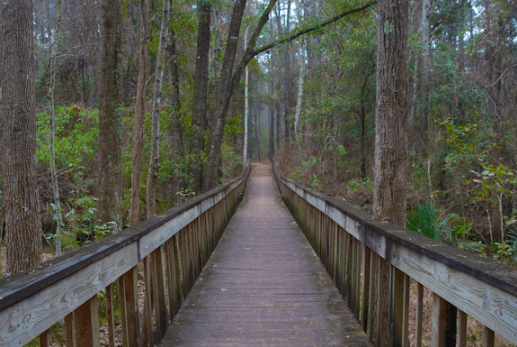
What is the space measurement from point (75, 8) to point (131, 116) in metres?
8.51

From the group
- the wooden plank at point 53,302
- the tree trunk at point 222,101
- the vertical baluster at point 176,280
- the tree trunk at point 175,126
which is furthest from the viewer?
the tree trunk at point 175,126

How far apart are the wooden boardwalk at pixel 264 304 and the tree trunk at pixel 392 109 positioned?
3.96 feet

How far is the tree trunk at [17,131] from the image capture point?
469 cm

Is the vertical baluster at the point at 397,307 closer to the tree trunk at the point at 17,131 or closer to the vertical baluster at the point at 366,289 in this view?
the vertical baluster at the point at 366,289

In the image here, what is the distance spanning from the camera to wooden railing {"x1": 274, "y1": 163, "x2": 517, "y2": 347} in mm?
1747

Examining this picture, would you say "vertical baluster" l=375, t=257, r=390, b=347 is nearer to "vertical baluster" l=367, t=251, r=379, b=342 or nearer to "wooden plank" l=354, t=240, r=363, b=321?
"vertical baluster" l=367, t=251, r=379, b=342

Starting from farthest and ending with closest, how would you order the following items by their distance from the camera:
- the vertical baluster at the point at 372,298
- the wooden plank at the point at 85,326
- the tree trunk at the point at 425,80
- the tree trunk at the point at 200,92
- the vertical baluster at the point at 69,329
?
the tree trunk at the point at 425,80 < the tree trunk at the point at 200,92 < the vertical baluster at the point at 372,298 < the wooden plank at the point at 85,326 < the vertical baluster at the point at 69,329

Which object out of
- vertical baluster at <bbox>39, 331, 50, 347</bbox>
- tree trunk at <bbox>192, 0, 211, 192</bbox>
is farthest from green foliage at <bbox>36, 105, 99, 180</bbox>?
vertical baluster at <bbox>39, 331, 50, 347</bbox>

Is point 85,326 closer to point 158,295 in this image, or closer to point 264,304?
point 158,295

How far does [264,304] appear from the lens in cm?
429

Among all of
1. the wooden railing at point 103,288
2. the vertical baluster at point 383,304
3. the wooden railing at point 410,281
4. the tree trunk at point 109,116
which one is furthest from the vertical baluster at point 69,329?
the tree trunk at point 109,116

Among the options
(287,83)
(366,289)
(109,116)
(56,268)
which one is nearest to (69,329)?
(56,268)

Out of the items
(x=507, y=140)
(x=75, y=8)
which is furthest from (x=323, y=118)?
(x=75, y=8)

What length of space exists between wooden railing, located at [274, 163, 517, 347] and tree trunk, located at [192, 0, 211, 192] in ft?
25.6
